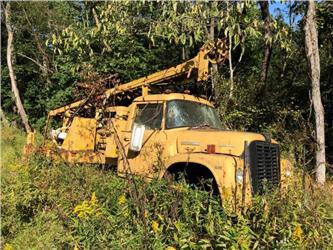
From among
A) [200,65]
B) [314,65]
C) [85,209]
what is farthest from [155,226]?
[314,65]

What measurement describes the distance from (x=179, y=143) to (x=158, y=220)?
7.02 feet

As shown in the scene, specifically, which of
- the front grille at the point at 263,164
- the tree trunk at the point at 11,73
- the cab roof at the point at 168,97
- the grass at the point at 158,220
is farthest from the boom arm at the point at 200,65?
the tree trunk at the point at 11,73

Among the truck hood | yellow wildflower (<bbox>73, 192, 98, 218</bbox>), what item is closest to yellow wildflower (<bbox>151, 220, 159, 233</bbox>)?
yellow wildflower (<bbox>73, 192, 98, 218</bbox>)

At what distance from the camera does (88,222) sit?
5258 millimetres

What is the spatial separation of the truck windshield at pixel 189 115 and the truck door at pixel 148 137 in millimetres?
172

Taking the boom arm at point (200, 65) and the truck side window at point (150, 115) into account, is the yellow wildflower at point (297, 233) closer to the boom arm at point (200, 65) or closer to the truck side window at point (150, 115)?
the truck side window at point (150, 115)

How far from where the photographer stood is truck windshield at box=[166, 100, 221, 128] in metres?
7.76

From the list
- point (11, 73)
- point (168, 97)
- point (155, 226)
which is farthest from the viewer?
point (11, 73)

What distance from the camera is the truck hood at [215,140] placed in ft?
21.9

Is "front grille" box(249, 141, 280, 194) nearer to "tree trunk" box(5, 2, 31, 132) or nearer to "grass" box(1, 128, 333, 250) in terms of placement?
"grass" box(1, 128, 333, 250)

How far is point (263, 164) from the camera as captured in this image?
6.78 meters

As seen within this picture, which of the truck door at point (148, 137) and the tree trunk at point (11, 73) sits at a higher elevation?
the tree trunk at point (11, 73)

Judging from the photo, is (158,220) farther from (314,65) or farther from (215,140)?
(314,65)

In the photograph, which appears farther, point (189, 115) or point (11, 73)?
point (11, 73)
